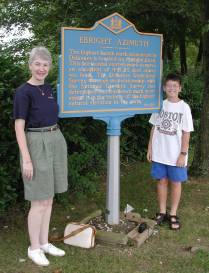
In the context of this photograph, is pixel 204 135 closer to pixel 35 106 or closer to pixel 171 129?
pixel 171 129

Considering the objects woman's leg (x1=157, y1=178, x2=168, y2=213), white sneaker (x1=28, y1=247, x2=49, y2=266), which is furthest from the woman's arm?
woman's leg (x1=157, y1=178, x2=168, y2=213)

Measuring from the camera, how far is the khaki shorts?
377cm

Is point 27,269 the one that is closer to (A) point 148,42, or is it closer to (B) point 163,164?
(B) point 163,164

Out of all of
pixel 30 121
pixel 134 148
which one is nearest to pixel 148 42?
pixel 30 121

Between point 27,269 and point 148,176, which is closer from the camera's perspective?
point 27,269

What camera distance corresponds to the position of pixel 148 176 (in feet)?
23.5

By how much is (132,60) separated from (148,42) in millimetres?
306

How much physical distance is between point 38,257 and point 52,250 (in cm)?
20

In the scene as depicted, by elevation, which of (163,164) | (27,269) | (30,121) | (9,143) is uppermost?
(30,121)

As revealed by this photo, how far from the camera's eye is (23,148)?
144 inches

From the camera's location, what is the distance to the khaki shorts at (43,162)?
3.77 m

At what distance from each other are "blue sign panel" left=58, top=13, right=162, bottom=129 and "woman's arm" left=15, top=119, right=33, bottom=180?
1.84ft

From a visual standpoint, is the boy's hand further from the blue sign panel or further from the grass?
the grass

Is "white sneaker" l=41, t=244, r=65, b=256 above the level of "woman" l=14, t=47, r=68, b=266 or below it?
below
